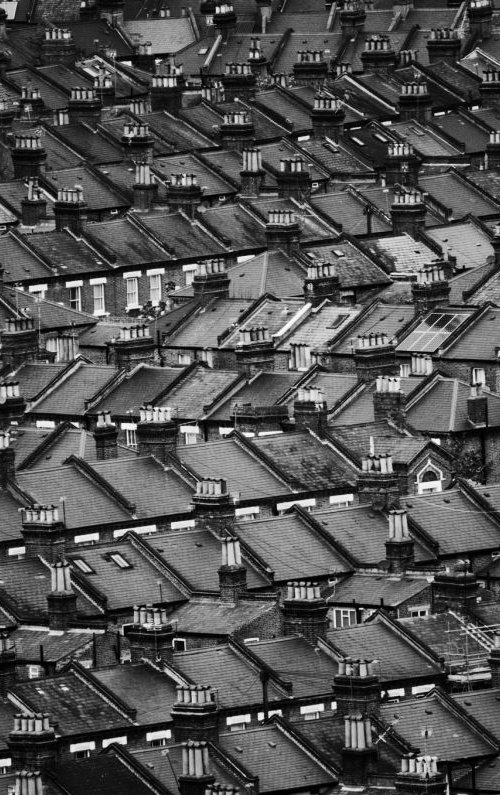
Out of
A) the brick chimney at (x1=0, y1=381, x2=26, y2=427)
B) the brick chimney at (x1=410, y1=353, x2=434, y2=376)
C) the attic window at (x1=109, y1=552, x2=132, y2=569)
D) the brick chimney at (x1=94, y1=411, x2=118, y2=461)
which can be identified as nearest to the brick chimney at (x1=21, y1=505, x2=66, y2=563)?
the attic window at (x1=109, y1=552, x2=132, y2=569)

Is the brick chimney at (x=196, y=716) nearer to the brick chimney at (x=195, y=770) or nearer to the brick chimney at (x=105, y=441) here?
the brick chimney at (x=195, y=770)

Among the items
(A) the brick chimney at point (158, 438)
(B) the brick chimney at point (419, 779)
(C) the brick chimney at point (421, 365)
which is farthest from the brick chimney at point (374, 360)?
(B) the brick chimney at point (419, 779)

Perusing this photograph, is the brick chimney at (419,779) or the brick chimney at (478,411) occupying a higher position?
the brick chimney at (478,411)

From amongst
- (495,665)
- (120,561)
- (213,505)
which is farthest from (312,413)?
(495,665)

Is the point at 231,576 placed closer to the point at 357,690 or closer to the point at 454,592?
the point at 454,592

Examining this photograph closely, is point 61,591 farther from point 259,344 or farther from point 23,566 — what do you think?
point 259,344
